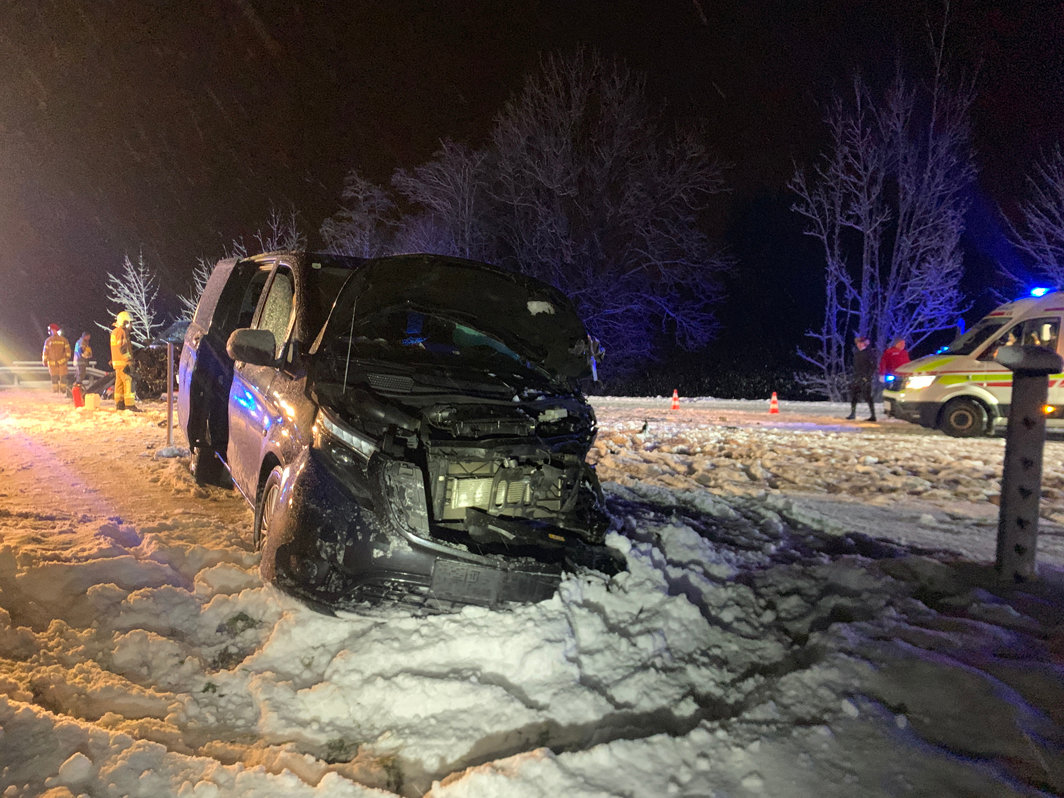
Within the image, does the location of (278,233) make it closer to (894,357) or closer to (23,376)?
(23,376)

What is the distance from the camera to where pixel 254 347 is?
156 inches

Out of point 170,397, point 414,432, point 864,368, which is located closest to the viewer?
point 414,432

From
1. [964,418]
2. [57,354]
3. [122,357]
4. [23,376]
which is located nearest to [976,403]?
[964,418]

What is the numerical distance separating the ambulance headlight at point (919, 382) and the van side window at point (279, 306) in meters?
11.5

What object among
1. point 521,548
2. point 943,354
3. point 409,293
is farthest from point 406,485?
point 943,354

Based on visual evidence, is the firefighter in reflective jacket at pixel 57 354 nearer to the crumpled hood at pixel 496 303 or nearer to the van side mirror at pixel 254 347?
the van side mirror at pixel 254 347

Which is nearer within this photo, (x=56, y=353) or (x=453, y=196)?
(x=56, y=353)

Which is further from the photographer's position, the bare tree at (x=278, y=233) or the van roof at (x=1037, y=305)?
the bare tree at (x=278, y=233)

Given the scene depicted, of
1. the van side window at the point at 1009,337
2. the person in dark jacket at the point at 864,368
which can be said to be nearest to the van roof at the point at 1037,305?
the van side window at the point at 1009,337

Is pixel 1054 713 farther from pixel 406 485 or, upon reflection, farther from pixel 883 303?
pixel 883 303

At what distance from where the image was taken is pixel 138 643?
3082 mm

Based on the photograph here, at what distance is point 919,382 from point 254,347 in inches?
471

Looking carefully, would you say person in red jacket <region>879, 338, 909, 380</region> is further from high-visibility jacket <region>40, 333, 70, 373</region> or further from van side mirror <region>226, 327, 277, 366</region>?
high-visibility jacket <region>40, 333, 70, 373</region>

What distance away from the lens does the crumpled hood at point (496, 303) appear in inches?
172
